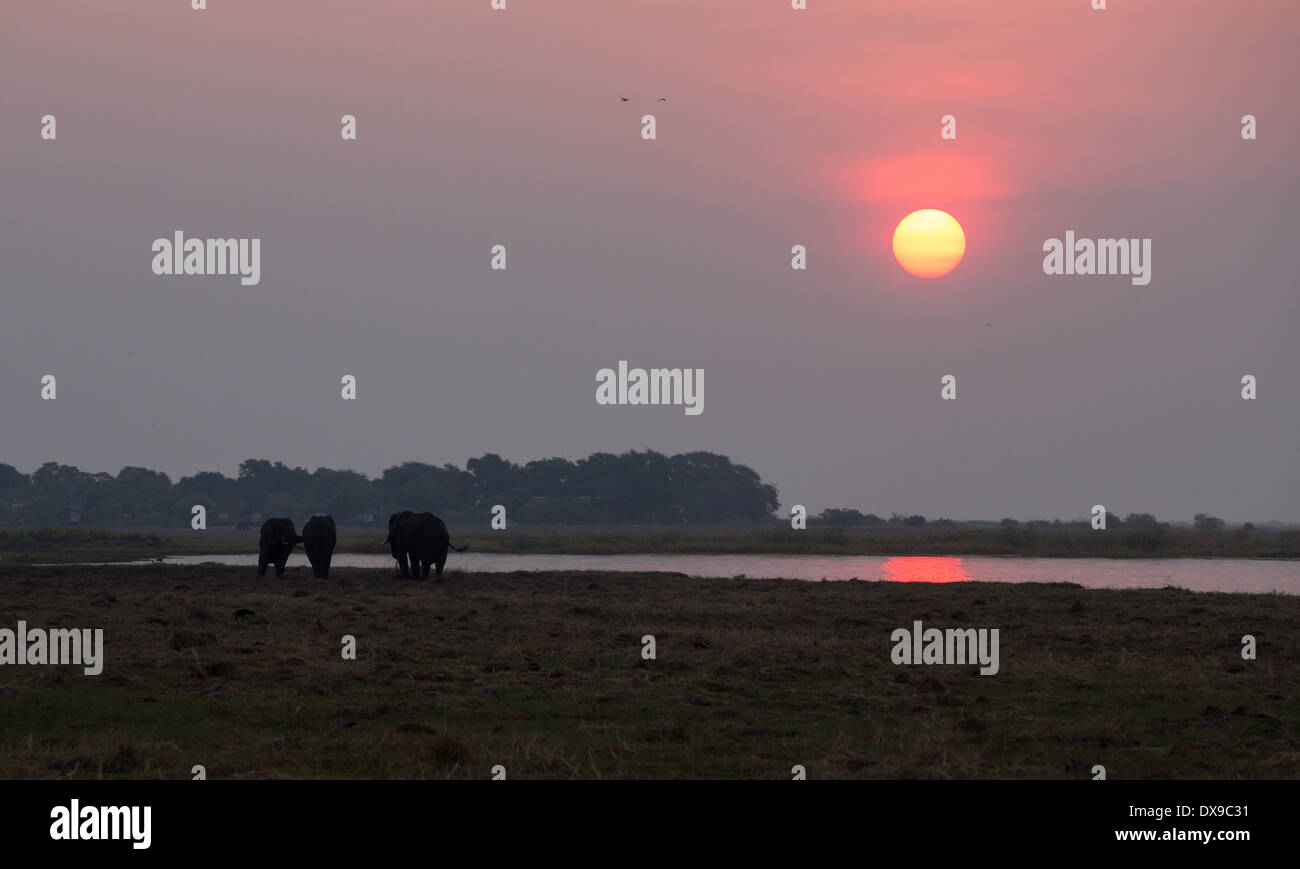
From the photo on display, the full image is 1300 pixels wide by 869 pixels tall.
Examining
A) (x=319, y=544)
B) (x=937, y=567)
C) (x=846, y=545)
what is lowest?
(x=937, y=567)

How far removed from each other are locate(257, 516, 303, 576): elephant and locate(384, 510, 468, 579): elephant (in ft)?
9.05

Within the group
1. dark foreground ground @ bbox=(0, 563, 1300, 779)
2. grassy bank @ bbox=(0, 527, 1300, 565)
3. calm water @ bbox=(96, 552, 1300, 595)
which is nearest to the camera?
dark foreground ground @ bbox=(0, 563, 1300, 779)

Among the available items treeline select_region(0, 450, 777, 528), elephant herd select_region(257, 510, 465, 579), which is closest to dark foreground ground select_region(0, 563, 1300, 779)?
elephant herd select_region(257, 510, 465, 579)

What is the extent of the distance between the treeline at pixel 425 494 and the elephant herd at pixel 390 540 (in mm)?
122811

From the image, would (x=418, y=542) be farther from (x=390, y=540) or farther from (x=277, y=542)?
(x=277, y=542)

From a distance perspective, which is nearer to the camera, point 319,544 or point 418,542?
point 319,544

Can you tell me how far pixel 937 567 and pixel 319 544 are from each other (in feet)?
96.8

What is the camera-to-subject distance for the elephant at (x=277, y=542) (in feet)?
126

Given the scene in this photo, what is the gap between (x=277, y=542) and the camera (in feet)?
126

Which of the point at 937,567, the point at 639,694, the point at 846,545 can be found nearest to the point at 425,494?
the point at 846,545

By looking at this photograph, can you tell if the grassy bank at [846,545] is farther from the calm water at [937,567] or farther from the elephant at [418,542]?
the elephant at [418,542]

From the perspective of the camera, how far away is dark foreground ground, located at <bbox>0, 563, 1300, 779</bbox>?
489 inches

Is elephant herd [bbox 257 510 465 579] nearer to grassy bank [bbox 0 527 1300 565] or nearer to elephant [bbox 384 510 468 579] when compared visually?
elephant [bbox 384 510 468 579]
